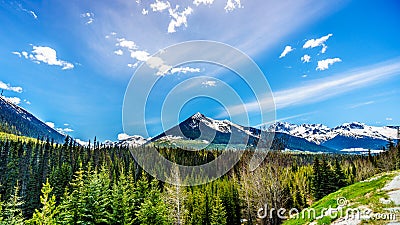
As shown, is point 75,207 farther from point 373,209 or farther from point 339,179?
point 339,179

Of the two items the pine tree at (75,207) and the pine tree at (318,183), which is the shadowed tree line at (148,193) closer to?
the pine tree at (75,207)

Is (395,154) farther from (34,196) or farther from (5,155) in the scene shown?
(5,155)

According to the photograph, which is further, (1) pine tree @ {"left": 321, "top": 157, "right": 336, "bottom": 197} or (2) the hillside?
(1) pine tree @ {"left": 321, "top": 157, "right": 336, "bottom": 197}

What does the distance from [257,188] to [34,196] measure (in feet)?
207

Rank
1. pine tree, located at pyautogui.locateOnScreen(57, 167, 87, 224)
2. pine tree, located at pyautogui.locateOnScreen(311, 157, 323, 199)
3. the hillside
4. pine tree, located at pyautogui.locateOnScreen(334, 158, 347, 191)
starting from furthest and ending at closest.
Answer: pine tree, located at pyautogui.locateOnScreen(311, 157, 323, 199) < pine tree, located at pyautogui.locateOnScreen(334, 158, 347, 191) < pine tree, located at pyautogui.locateOnScreen(57, 167, 87, 224) < the hillside

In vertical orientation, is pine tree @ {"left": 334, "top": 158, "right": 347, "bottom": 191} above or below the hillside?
below

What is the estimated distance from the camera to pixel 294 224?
17.4 m

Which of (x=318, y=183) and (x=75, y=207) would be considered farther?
(x=318, y=183)

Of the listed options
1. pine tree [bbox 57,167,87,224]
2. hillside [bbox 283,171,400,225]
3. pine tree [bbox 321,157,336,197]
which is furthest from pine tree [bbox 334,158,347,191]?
pine tree [bbox 57,167,87,224]

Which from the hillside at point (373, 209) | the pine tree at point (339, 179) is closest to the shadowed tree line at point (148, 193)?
the pine tree at point (339, 179)

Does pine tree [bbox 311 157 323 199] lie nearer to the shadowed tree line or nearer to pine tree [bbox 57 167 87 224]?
the shadowed tree line

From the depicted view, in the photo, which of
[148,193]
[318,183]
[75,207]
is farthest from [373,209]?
[318,183]

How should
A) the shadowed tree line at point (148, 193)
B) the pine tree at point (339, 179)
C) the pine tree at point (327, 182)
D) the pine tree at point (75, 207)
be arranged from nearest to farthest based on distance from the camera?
1. the pine tree at point (75, 207)
2. the shadowed tree line at point (148, 193)
3. the pine tree at point (327, 182)
4. the pine tree at point (339, 179)

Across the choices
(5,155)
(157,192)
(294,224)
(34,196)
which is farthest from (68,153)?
(294,224)
